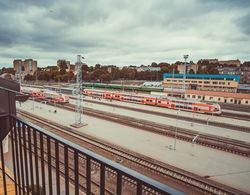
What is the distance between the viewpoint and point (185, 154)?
505 inches

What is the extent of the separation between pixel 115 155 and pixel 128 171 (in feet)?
38.4

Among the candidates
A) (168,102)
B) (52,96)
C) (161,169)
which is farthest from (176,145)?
(52,96)

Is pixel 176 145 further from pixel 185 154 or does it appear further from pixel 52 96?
pixel 52 96

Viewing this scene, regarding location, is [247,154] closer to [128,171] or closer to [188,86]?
[128,171]

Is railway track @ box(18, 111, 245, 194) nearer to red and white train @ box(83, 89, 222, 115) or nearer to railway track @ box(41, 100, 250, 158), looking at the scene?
railway track @ box(41, 100, 250, 158)

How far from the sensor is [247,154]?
13141 millimetres

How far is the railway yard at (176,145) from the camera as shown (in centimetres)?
994

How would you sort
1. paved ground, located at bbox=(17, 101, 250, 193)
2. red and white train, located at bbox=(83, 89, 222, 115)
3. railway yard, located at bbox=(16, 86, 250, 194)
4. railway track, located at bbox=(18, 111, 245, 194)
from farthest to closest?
1. red and white train, located at bbox=(83, 89, 222, 115)
2. paved ground, located at bbox=(17, 101, 250, 193)
3. railway yard, located at bbox=(16, 86, 250, 194)
4. railway track, located at bbox=(18, 111, 245, 194)

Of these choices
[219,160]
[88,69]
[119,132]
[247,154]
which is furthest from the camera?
[88,69]

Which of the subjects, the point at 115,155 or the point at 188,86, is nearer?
the point at 115,155

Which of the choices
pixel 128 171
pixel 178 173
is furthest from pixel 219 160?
pixel 128 171

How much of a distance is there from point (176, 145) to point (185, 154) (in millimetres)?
1576

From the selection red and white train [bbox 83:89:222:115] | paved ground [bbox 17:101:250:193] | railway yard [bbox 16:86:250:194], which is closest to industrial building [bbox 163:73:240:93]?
red and white train [bbox 83:89:222:115]

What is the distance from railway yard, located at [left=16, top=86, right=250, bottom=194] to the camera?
9.94m
